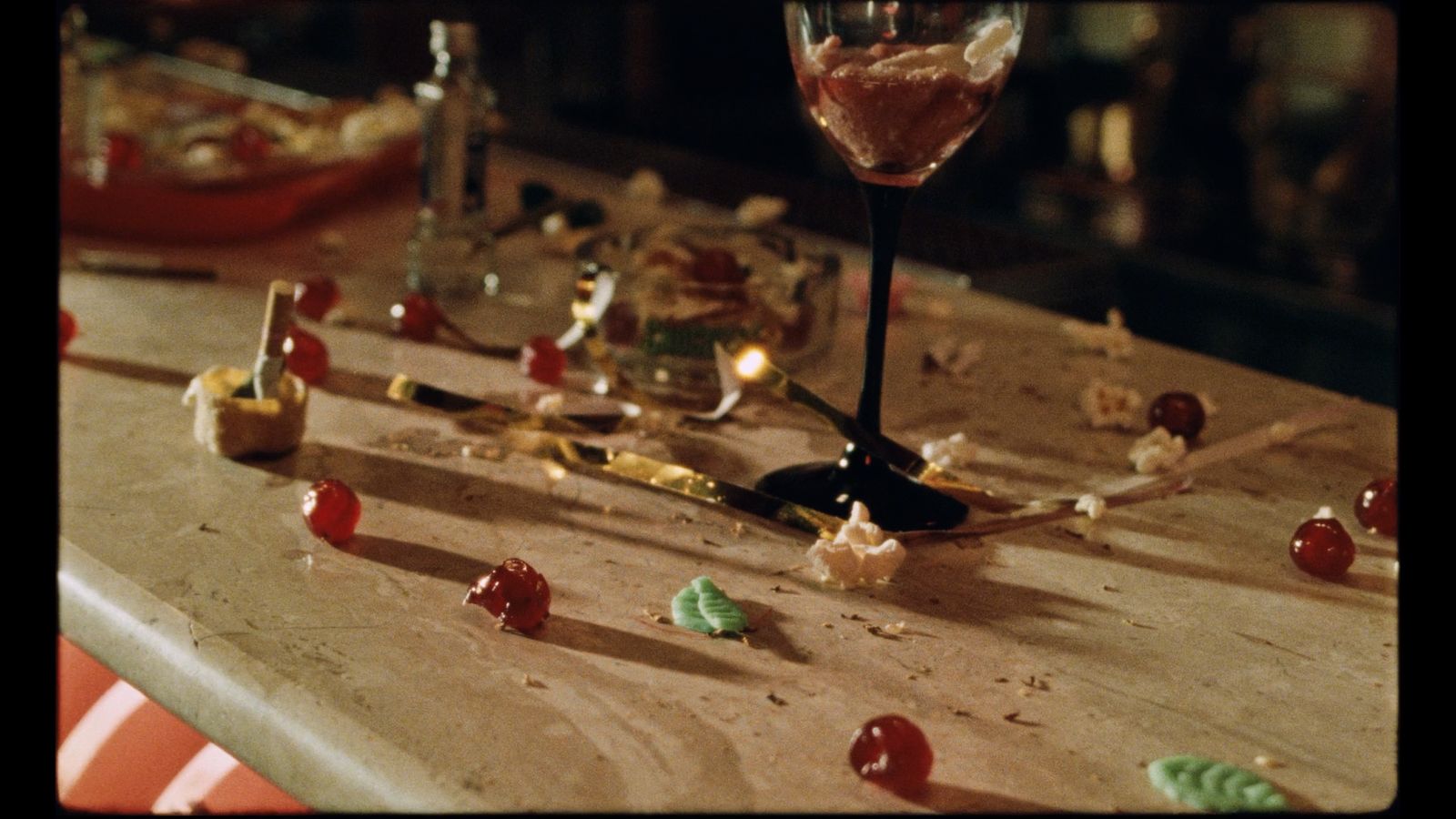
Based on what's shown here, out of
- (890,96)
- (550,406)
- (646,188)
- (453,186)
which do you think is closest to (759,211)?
(646,188)

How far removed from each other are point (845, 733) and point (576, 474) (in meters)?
0.40

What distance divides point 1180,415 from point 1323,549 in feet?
0.87

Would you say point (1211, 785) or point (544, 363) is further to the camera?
point (544, 363)

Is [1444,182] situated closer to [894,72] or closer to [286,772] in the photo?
[894,72]

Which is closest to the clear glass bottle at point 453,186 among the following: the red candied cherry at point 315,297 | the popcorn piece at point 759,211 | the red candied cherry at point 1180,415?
the red candied cherry at point 315,297

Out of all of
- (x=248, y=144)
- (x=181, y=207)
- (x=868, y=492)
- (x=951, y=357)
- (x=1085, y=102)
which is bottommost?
(x=868, y=492)

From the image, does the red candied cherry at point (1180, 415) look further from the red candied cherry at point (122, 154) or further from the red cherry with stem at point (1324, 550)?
the red candied cherry at point (122, 154)

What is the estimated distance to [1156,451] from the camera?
1155 millimetres

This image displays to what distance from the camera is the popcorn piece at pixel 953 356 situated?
1374 millimetres

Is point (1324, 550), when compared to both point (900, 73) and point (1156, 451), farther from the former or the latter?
point (900, 73)

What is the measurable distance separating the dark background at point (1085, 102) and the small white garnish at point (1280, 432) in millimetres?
1409

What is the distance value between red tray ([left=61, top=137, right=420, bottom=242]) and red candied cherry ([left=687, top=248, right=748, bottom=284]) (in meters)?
0.65

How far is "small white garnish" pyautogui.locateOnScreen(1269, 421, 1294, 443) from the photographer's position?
4.04 feet

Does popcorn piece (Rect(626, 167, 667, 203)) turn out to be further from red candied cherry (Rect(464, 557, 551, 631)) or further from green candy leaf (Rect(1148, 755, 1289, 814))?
green candy leaf (Rect(1148, 755, 1289, 814))
